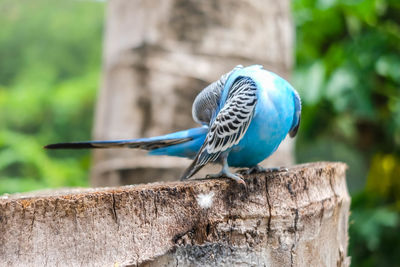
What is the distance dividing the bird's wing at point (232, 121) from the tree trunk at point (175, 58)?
135 centimetres

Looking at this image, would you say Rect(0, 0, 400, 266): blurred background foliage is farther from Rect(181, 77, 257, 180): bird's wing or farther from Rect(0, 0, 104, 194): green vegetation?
Rect(181, 77, 257, 180): bird's wing

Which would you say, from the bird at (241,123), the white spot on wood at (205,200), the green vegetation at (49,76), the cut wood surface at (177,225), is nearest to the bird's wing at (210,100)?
the bird at (241,123)

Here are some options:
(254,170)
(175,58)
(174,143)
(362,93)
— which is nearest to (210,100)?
(174,143)

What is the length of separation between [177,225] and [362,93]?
3.65 meters

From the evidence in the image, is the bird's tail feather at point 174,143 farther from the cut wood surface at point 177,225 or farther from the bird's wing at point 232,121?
the cut wood surface at point 177,225

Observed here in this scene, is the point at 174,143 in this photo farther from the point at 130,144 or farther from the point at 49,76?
the point at 49,76

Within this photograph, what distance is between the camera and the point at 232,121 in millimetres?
1682

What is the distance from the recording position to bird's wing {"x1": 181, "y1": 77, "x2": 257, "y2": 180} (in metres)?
1.68

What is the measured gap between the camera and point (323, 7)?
4.82 m

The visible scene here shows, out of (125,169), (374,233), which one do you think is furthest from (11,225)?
(374,233)

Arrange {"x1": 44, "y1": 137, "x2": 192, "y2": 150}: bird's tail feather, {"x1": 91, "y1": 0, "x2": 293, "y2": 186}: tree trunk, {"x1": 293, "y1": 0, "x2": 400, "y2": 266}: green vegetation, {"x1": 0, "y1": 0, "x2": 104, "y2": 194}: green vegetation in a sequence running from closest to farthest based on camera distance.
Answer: {"x1": 44, "y1": 137, "x2": 192, "y2": 150}: bird's tail feather, {"x1": 91, "y1": 0, "x2": 293, "y2": 186}: tree trunk, {"x1": 293, "y1": 0, "x2": 400, "y2": 266}: green vegetation, {"x1": 0, "y1": 0, "x2": 104, "y2": 194}: green vegetation

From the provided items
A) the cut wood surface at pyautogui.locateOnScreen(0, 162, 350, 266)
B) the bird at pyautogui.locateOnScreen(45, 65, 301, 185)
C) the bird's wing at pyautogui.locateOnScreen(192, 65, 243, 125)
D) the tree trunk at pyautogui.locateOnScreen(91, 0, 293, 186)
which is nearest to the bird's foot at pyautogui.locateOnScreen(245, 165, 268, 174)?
the bird at pyautogui.locateOnScreen(45, 65, 301, 185)

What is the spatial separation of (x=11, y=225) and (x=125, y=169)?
1.80 m

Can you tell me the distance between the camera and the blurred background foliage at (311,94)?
4.66 m
